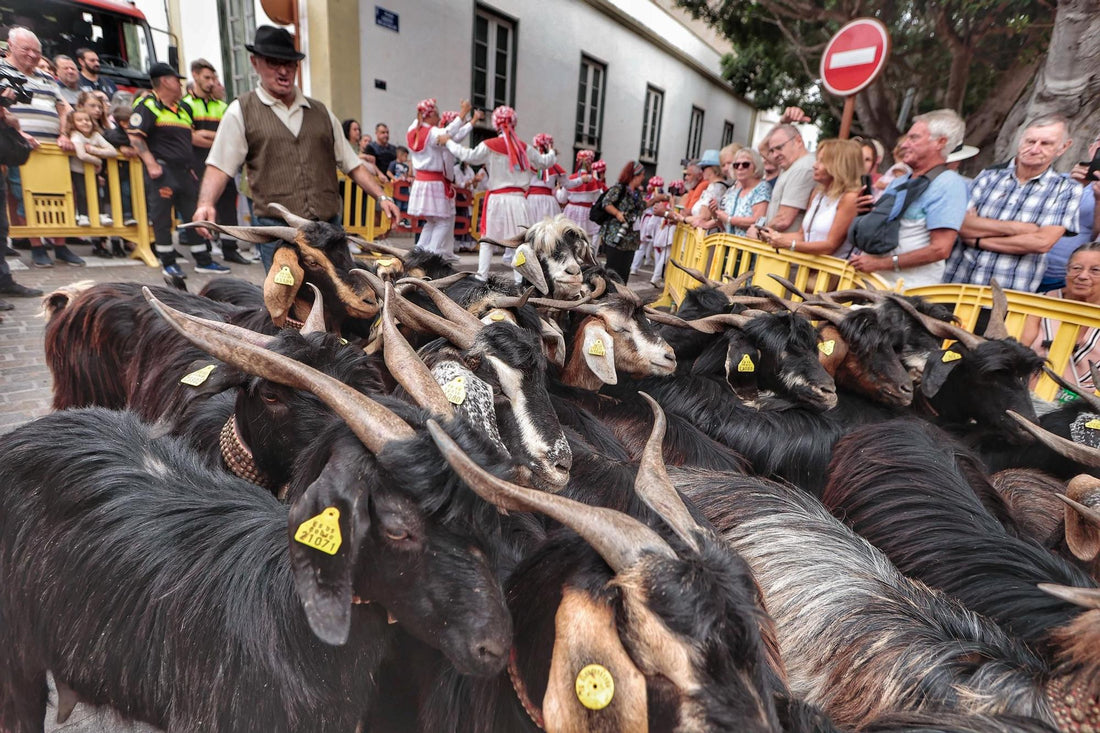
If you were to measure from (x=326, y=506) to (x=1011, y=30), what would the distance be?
14769 mm

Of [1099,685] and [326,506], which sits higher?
[326,506]

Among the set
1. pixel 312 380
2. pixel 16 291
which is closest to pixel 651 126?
→ pixel 16 291

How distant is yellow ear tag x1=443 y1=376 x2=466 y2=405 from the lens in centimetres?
225

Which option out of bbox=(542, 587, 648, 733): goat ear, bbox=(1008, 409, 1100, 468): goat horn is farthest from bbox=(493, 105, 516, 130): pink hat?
bbox=(542, 587, 648, 733): goat ear

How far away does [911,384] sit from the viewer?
364cm

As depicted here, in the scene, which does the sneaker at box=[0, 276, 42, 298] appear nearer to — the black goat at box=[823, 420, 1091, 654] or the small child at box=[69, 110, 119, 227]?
the small child at box=[69, 110, 119, 227]

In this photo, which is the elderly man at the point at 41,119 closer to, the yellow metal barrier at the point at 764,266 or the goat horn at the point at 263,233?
the goat horn at the point at 263,233

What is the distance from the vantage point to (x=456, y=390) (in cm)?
229

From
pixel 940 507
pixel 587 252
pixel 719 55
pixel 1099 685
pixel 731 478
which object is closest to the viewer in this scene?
pixel 1099 685

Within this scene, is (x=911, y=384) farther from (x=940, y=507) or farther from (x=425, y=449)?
(x=425, y=449)

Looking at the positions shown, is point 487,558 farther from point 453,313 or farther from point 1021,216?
point 1021,216

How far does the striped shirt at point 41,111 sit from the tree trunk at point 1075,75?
41.1 ft

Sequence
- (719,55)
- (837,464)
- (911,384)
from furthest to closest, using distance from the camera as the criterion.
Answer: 1. (719,55)
2. (911,384)
3. (837,464)

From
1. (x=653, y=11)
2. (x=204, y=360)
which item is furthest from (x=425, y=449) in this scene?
(x=653, y=11)
